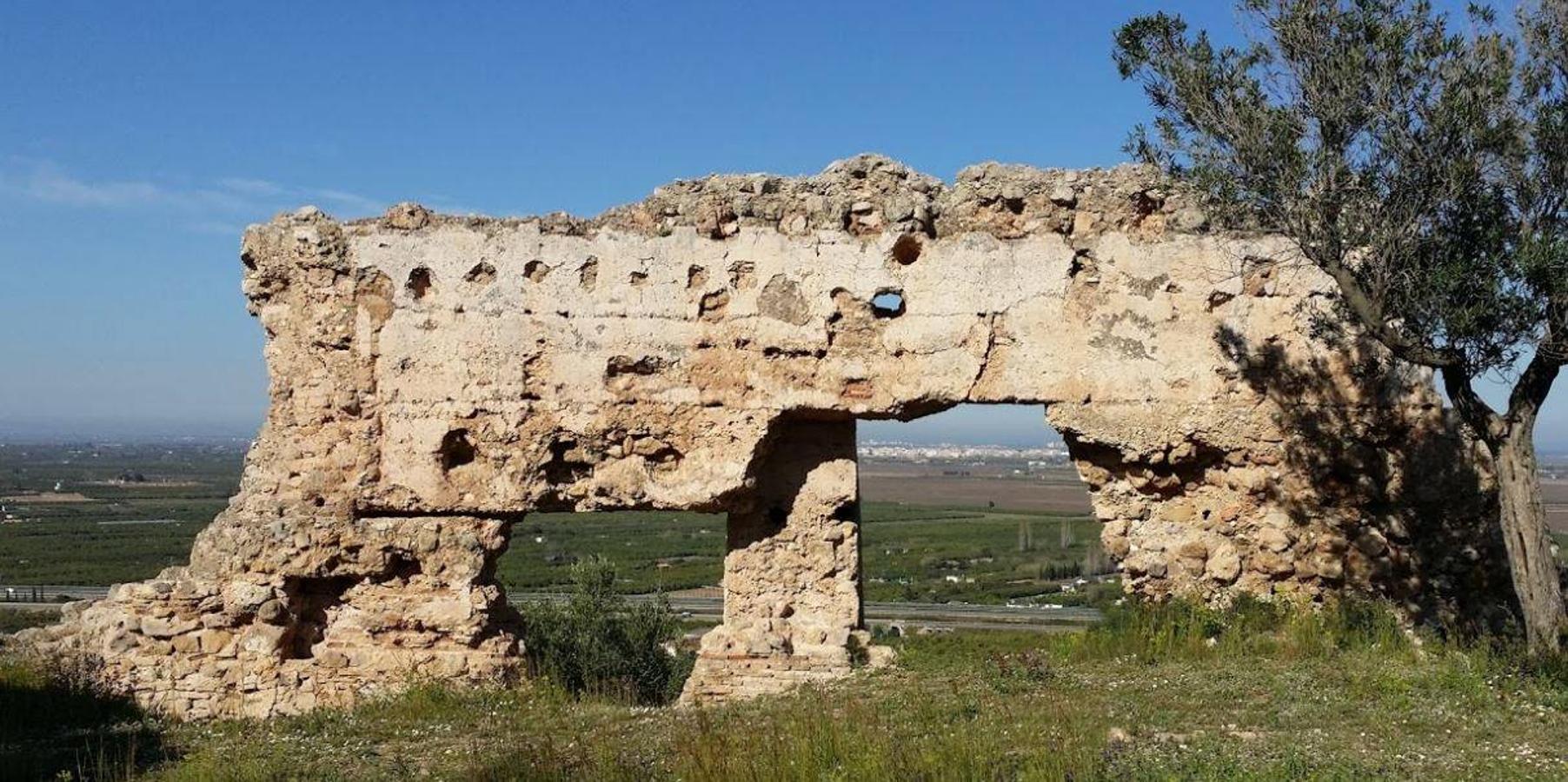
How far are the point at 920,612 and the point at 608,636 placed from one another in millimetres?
18320

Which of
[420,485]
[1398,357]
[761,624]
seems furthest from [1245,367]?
[420,485]

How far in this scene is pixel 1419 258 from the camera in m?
6.46

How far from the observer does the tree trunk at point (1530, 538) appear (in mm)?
6422

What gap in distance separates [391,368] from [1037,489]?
10469 cm

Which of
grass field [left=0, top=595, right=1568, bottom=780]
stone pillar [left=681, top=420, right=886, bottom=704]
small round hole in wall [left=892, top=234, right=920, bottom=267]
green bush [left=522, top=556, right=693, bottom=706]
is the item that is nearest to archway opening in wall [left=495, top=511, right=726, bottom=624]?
green bush [left=522, top=556, right=693, bottom=706]

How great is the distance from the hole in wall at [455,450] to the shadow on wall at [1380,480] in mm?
4922

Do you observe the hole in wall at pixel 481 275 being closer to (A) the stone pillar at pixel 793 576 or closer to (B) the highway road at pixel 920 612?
(A) the stone pillar at pixel 793 576

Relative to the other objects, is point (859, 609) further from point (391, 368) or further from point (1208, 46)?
point (1208, 46)

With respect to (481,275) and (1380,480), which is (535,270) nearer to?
(481,275)

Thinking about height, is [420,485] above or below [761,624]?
above

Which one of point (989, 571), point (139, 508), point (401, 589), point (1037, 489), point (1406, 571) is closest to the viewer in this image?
point (1406, 571)

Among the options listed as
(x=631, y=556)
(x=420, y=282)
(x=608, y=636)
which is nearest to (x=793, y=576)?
(x=420, y=282)

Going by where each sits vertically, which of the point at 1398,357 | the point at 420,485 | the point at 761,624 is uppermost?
the point at 1398,357

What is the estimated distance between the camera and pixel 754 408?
323 inches
